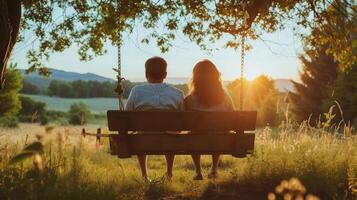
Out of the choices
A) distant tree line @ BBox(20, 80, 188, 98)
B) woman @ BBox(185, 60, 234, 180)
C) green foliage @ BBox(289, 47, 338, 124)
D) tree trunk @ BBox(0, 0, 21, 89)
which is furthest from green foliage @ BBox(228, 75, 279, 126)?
tree trunk @ BBox(0, 0, 21, 89)

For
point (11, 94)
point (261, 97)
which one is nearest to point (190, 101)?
point (261, 97)

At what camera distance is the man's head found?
796 centimetres

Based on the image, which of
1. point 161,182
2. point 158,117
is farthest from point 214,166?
point 158,117

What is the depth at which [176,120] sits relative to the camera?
22.9ft

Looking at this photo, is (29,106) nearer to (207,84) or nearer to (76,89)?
(76,89)

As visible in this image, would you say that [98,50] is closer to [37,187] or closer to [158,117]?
[158,117]

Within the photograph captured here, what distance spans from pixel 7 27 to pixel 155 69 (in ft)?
6.68

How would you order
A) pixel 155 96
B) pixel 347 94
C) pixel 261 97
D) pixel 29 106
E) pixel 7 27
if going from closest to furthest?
pixel 7 27, pixel 155 96, pixel 347 94, pixel 261 97, pixel 29 106

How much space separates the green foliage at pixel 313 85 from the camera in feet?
122

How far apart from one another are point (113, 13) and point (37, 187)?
552 centimetres

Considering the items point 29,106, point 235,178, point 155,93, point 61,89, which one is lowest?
point 29,106

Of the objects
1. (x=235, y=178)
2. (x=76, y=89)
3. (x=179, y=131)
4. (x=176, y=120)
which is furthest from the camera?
(x=76, y=89)

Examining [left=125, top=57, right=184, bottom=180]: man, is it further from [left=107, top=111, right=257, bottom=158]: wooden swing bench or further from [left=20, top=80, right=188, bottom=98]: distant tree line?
[left=20, top=80, right=188, bottom=98]: distant tree line

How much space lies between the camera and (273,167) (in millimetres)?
8523
